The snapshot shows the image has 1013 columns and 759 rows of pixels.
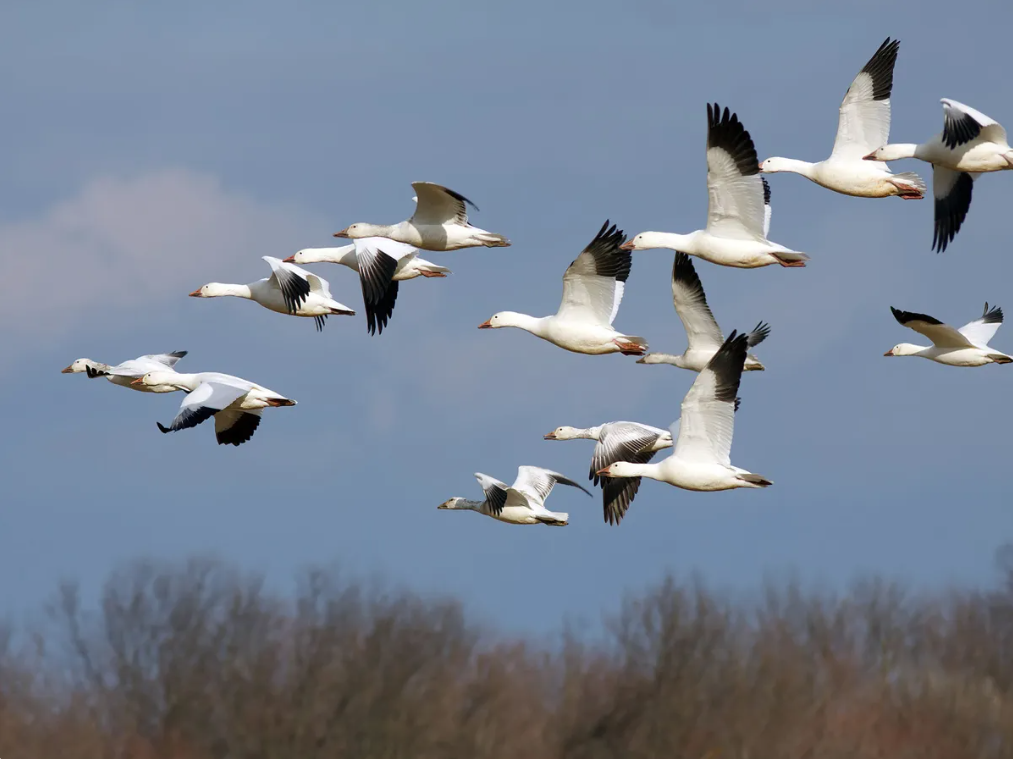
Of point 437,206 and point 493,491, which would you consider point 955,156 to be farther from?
point 493,491

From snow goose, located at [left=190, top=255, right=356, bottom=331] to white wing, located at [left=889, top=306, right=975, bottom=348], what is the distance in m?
6.04

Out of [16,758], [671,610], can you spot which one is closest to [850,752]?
[671,610]

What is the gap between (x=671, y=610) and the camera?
113 feet

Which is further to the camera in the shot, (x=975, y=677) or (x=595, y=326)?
(x=975, y=677)

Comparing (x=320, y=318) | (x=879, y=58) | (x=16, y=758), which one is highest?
(x=879, y=58)

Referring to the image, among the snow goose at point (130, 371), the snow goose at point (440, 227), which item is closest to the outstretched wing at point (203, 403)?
the snow goose at point (130, 371)

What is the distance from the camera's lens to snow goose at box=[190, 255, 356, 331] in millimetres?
18844

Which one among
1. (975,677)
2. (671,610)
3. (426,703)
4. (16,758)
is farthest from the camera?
(975,677)

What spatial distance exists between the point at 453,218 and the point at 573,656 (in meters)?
16.7

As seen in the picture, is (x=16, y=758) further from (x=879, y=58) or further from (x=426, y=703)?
(x=879, y=58)

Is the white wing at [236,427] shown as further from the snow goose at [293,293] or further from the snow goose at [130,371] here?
the snow goose at [293,293]

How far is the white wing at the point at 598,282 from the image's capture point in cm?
1873

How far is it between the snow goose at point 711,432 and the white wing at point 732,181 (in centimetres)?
197

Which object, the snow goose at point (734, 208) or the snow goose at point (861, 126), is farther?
the snow goose at point (861, 126)
